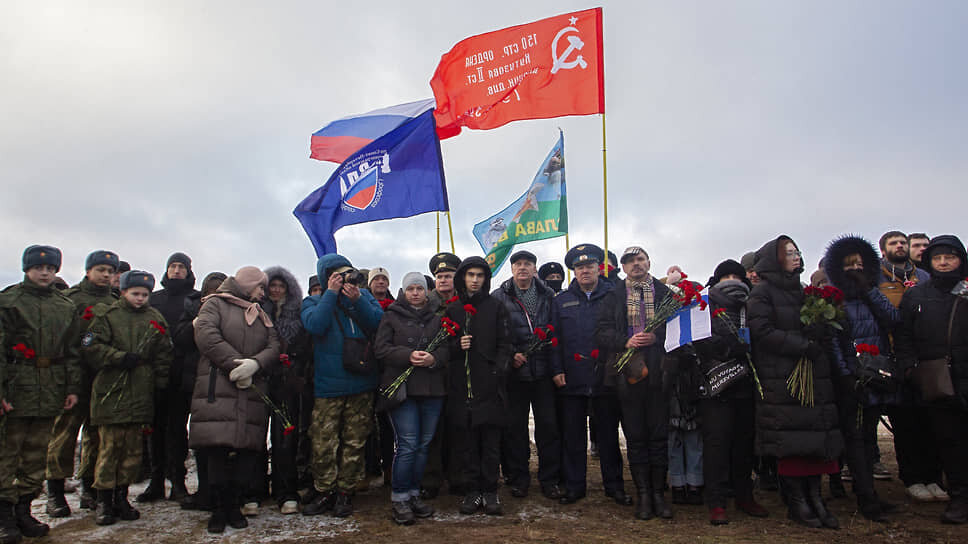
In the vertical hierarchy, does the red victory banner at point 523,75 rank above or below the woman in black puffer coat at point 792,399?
above

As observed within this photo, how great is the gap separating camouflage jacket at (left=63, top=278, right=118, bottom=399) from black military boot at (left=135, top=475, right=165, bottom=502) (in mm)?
1105

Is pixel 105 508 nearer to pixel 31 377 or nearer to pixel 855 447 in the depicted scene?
pixel 31 377

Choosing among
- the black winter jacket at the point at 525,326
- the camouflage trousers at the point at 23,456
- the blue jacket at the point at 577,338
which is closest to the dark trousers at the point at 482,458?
the black winter jacket at the point at 525,326

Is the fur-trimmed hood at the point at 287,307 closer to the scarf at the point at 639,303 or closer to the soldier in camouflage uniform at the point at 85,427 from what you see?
the soldier in camouflage uniform at the point at 85,427

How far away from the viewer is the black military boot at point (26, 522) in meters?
4.56

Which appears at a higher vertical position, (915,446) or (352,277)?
(352,277)

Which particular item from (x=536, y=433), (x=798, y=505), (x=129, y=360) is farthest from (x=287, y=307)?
(x=798, y=505)

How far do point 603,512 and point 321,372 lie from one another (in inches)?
114

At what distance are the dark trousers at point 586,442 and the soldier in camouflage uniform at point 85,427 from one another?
14.8 ft

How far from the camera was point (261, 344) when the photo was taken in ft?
16.8

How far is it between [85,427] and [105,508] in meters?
0.90

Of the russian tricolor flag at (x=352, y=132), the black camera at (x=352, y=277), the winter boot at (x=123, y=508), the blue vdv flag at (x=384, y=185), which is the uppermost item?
the russian tricolor flag at (x=352, y=132)

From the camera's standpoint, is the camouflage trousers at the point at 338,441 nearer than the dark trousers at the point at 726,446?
No

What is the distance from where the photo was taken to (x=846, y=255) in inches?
206
